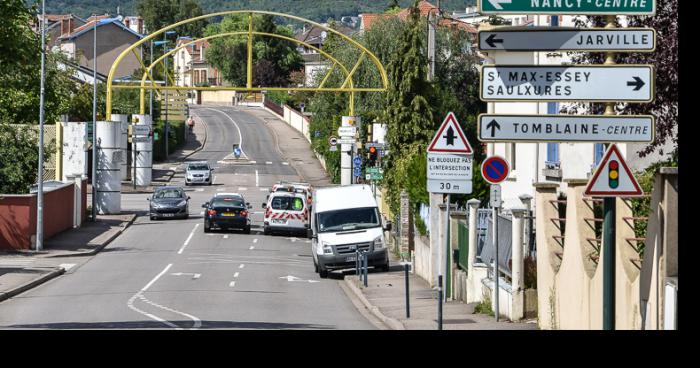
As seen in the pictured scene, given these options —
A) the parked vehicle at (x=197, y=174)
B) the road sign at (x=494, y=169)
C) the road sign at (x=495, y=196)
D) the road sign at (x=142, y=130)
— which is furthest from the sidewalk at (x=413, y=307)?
the parked vehicle at (x=197, y=174)

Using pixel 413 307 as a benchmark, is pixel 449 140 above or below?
above

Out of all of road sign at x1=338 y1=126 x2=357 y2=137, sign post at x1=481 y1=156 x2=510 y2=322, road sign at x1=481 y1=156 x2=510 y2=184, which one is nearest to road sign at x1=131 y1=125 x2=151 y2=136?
road sign at x1=338 y1=126 x2=357 y2=137

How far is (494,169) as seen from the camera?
2056 centimetres

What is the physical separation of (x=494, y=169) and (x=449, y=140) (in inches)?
82.6

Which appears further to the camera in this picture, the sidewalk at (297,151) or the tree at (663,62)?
the sidewalk at (297,151)

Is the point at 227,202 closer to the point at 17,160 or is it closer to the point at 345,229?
the point at 17,160

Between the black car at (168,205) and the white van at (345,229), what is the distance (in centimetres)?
2067

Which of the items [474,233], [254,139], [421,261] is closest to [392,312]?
[474,233]

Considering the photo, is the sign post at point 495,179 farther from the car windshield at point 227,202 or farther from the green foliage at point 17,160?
the car windshield at point 227,202

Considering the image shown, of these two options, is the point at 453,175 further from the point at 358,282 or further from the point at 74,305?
the point at 358,282

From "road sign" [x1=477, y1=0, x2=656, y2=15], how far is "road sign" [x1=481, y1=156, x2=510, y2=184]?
731cm

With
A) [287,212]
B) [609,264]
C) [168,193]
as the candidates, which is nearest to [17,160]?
[287,212]

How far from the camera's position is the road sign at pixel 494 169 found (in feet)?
67.3

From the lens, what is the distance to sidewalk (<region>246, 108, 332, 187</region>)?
8400cm
